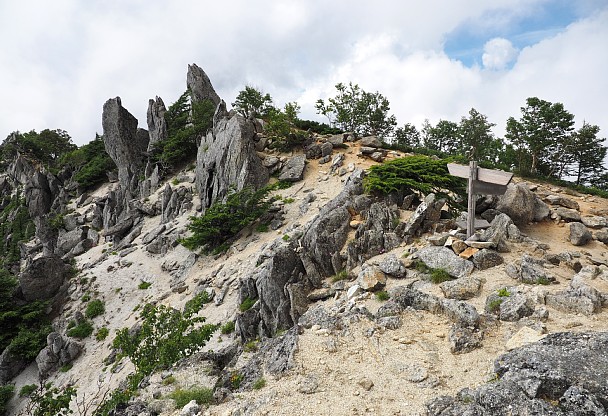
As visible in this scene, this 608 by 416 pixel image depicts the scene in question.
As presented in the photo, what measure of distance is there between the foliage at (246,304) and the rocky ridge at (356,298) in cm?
29

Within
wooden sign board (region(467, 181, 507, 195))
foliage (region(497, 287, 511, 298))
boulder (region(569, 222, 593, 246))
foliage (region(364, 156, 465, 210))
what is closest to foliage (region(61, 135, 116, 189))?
foliage (region(364, 156, 465, 210))

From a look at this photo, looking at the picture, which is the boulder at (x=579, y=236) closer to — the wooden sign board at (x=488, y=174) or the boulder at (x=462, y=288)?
the wooden sign board at (x=488, y=174)

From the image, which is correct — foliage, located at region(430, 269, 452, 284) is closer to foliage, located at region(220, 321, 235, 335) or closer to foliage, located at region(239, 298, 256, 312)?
foliage, located at region(239, 298, 256, 312)

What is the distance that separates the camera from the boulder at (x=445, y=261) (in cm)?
1062

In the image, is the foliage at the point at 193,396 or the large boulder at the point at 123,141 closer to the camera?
the foliage at the point at 193,396

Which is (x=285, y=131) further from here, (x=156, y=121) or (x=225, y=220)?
(x=156, y=121)

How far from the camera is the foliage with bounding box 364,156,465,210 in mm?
15867

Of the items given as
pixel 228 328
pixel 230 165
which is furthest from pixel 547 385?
pixel 230 165

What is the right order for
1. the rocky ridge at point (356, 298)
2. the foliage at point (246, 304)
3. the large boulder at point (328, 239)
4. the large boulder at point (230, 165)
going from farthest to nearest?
the large boulder at point (230, 165), the foliage at point (246, 304), the large boulder at point (328, 239), the rocky ridge at point (356, 298)

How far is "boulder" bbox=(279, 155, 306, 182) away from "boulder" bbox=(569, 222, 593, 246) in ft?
58.2

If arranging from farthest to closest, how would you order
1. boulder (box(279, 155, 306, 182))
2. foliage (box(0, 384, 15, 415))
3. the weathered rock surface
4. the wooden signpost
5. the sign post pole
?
boulder (box(279, 155, 306, 182)), foliage (box(0, 384, 15, 415)), the sign post pole, the wooden signpost, the weathered rock surface

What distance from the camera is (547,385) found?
5098 millimetres

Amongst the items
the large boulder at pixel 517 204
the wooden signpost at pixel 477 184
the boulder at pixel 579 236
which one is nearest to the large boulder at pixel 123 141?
the wooden signpost at pixel 477 184

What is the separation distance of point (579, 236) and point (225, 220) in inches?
762
